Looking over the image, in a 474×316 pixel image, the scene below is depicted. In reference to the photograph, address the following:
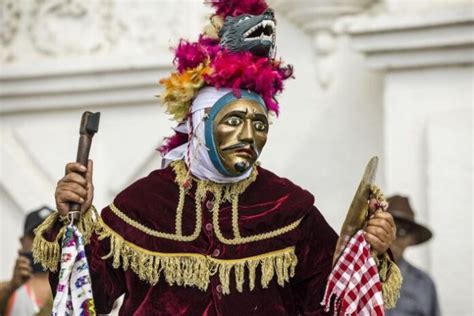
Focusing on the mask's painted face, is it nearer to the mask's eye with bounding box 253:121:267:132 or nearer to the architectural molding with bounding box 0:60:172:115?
the mask's eye with bounding box 253:121:267:132

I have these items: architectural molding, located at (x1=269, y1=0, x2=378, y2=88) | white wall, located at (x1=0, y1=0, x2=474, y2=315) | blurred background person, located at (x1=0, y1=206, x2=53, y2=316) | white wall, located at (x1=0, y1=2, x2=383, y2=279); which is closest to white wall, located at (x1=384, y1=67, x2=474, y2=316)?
white wall, located at (x1=0, y1=0, x2=474, y2=315)

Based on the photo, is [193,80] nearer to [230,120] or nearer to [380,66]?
[230,120]

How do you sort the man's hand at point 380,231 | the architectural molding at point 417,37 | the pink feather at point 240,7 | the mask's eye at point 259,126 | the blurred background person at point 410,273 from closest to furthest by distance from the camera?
the man's hand at point 380,231, the mask's eye at point 259,126, the pink feather at point 240,7, the blurred background person at point 410,273, the architectural molding at point 417,37

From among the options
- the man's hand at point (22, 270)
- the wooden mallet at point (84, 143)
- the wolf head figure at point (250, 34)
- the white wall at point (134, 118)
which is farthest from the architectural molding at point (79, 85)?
the wooden mallet at point (84, 143)

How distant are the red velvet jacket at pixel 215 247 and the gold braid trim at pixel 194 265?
2 centimetres

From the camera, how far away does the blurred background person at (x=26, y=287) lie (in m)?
8.74

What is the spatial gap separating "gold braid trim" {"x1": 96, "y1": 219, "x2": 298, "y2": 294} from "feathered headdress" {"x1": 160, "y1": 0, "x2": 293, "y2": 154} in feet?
1.78

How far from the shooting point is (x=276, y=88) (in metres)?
6.65

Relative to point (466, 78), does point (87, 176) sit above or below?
below

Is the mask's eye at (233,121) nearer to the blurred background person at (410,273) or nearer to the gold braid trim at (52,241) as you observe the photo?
the gold braid trim at (52,241)

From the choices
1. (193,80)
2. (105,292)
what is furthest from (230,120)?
(105,292)

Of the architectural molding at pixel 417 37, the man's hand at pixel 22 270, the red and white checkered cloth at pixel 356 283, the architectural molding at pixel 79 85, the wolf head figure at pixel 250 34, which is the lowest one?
the red and white checkered cloth at pixel 356 283

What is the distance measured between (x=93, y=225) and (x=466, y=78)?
3.63 metres

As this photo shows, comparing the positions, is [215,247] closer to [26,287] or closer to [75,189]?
[75,189]
